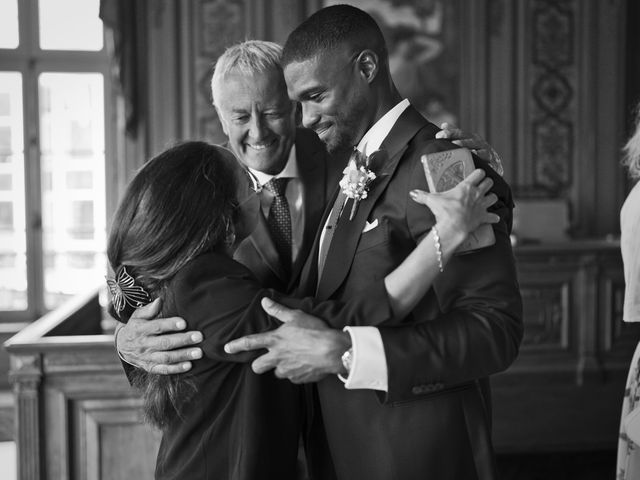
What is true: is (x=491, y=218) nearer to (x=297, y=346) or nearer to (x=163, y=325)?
(x=297, y=346)

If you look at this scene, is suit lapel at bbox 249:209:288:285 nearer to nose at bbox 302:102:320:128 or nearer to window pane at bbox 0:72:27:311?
nose at bbox 302:102:320:128

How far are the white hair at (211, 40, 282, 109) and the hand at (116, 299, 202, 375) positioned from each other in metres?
0.85

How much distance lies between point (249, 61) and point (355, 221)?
823 mm

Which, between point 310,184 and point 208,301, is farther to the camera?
point 310,184

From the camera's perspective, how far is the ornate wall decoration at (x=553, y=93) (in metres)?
5.97

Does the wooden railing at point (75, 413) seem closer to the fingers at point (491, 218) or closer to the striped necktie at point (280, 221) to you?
the striped necktie at point (280, 221)

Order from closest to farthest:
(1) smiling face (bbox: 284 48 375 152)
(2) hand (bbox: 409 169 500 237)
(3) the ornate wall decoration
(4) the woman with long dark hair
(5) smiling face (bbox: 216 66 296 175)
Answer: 1. (2) hand (bbox: 409 169 500 237)
2. (4) the woman with long dark hair
3. (1) smiling face (bbox: 284 48 375 152)
4. (5) smiling face (bbox: 216 66 296 175)
5. (3) the ornate wall decoration

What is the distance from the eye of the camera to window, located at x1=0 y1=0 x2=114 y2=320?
6.12 metres

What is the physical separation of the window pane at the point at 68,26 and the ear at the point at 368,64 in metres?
5.20

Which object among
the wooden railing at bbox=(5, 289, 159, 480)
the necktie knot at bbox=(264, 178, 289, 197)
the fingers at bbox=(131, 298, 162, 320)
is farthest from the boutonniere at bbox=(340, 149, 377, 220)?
the wooden railing at bbox=(5, 289, 159, 480)

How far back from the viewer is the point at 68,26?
6.16 meters

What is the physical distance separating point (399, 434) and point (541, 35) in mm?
5221

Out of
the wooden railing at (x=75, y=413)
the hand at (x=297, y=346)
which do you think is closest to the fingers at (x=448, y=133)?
the hand at (x=297, y=346)

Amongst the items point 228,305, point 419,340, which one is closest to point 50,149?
point 228,305
